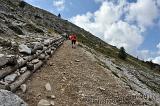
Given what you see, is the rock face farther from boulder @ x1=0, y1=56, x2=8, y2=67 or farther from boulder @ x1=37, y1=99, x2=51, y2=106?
boulder @ x1=0, y1=56, x2=8, y2=67

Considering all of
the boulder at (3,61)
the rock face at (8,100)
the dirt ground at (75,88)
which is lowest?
the dirt ground at (75,88)

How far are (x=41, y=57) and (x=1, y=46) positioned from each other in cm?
324

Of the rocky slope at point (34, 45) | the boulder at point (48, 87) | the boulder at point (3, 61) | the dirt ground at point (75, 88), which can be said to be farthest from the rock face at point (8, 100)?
the boulder at point (48, 87)

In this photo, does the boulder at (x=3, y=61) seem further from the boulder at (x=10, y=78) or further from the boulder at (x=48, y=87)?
the boulder at (x=48, y=87)

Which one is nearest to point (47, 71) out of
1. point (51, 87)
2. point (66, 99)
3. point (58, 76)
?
point (58, 76)

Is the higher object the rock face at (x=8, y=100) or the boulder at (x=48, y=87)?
the rock face at (x=8, y=100)

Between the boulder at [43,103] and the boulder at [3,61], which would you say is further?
the boulder at [3,61]

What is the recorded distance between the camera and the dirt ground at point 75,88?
17.3 m

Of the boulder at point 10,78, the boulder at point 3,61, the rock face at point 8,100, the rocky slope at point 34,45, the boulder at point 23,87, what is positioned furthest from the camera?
the rocky slope at point 34,45

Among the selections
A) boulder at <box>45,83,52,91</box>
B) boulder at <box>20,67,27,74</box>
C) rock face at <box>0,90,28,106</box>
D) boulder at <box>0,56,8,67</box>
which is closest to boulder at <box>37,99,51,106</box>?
boulder at <box>45,83,52,91</box>

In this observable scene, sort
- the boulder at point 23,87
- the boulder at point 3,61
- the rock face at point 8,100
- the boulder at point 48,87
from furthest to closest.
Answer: the boulder at point 48,87, the boulder at point 23,87, the boulder at point 3,61, the rock face at point 8,100

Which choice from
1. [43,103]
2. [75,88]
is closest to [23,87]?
[43,103]

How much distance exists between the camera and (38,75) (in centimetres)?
2102

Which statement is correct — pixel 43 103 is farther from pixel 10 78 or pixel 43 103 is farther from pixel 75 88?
pixel 75 88
